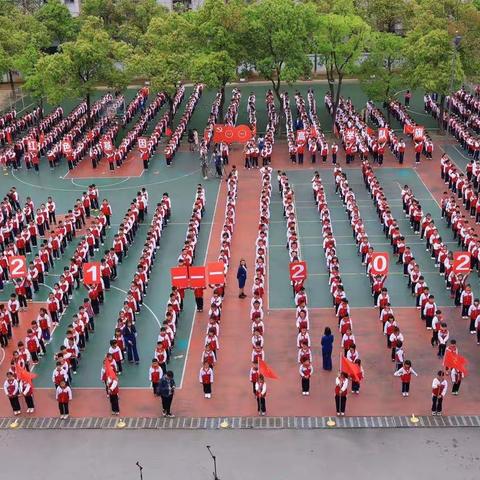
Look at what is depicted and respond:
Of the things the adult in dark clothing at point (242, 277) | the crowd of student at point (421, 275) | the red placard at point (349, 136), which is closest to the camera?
the crowd of student at point (421, 275)

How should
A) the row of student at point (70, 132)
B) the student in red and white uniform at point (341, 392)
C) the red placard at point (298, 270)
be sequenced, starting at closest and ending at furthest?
the student in red and white uniform at point (341, 392) < the red placard at point (298, 270) < the row of student at point (70, 132)

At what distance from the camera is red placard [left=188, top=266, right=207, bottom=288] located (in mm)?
18484

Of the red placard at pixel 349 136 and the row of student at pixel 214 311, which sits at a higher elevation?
the red placard at pixel 349 136

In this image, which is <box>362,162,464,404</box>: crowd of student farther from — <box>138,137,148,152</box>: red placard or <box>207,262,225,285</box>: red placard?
<box>138,137,148,152</box>: red placard

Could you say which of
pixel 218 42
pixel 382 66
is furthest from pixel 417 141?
pixel 218 42

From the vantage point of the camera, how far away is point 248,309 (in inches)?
768

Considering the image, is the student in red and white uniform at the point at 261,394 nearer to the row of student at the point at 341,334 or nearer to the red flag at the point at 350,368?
the row of student at the point at 341,334

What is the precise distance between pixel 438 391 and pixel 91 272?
948 centimetres

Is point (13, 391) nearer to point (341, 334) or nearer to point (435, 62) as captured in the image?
point (341, 334)

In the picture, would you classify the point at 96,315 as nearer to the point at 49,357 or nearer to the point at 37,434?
the point at 49,357

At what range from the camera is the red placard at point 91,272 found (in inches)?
726

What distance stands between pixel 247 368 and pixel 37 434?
5.09 metres

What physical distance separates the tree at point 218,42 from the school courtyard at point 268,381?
9457mm

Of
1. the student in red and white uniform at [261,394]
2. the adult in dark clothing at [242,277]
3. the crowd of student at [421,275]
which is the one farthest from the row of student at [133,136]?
the student in red and white uniform at [261,394]
